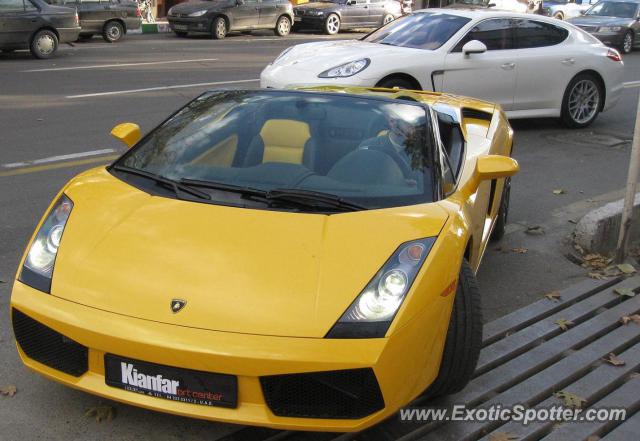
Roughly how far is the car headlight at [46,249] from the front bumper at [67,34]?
13.5m

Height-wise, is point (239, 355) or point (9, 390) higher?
point (239, 355)

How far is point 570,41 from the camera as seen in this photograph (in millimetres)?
10391

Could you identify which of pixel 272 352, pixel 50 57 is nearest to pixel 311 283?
pixel 272 352

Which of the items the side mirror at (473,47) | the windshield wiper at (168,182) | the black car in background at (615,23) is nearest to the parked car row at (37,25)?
the side mirror at (473,47)

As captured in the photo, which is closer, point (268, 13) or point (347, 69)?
point (347, 69)

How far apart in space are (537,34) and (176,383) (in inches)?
342

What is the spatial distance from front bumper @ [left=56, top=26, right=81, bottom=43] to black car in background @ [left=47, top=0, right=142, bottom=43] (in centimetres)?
224

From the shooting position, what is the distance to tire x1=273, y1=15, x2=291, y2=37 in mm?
23062

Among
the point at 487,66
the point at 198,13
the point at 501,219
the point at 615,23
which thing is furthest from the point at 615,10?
the point at 501,219

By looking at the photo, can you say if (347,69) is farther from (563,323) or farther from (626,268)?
(563,323)

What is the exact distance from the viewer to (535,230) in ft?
20.4

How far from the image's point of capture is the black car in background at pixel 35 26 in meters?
15.0

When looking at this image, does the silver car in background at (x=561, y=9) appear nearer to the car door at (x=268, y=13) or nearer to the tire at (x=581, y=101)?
the car door at (x=268, y=13)

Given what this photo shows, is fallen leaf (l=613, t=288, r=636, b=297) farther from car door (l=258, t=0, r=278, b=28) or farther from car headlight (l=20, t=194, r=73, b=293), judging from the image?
car door (l=258, t=0, r=278, b=28)
